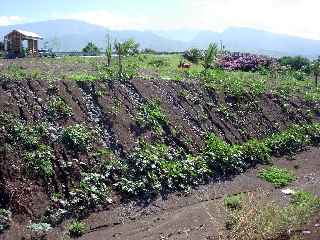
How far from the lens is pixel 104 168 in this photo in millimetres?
18250

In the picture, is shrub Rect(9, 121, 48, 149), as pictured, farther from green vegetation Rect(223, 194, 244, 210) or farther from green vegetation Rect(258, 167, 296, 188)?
green vegetation Rect(258, 167, 296, 188)

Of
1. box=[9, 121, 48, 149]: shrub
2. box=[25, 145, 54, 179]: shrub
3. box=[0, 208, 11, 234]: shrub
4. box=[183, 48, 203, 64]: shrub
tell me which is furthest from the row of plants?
box=[183, 48, 203, 64]: shrub

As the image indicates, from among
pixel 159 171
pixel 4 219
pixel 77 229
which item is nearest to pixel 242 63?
pixel 159 171

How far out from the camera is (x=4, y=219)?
15.2 m

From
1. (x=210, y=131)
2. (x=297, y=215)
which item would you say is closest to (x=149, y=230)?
(x=297, y=215)

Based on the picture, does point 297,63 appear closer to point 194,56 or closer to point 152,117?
point 194,56

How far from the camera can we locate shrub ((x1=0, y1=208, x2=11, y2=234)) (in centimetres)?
1508

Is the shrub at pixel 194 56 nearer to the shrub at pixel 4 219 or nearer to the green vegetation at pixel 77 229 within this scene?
the green vegetation at pixel 77 229

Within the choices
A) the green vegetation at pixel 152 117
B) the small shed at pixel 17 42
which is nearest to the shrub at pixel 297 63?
the small shed at pixel 17 42

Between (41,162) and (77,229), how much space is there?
9.08 ft

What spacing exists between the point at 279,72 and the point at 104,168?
2312 cm

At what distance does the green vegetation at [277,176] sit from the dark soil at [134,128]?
527 mm

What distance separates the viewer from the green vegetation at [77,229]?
15.5 meters

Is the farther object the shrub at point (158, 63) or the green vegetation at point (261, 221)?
the shrub at point (158, 63)
